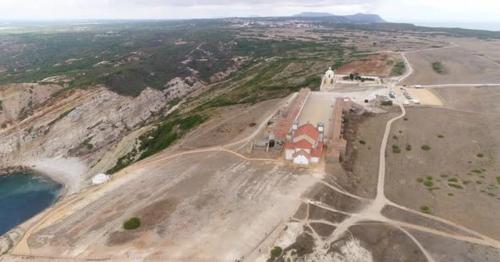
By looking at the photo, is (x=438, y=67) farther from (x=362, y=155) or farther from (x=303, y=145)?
(x=303, y=145)

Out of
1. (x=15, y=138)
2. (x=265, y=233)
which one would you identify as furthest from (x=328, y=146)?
(x=15, y=138)

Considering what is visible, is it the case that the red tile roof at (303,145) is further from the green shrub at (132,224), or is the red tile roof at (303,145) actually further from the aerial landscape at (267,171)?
the green shrub at (132,224)

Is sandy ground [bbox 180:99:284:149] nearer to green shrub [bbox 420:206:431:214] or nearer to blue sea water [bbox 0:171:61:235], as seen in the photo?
blue sea water [bbox 0:171:61:235]

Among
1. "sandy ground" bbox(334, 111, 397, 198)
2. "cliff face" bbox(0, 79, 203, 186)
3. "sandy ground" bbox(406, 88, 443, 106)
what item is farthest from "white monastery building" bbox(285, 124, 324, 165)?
"cliff face" bbox(0, 79, 203, 186)

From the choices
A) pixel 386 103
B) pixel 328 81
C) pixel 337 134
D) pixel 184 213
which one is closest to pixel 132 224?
pixel 184 213

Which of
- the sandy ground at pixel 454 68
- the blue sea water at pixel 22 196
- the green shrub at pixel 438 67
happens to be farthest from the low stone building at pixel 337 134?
the green shrub at pixel 438 67

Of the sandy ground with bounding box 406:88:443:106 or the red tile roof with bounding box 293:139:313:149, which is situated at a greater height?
A: the sandy ground with bounding box 406:88:443:106
